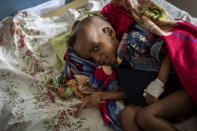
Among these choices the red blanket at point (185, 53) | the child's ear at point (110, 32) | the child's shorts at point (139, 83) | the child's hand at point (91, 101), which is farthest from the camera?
the child's ear at point (110, 32)

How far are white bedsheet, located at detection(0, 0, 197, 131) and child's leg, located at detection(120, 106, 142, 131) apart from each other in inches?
4.5

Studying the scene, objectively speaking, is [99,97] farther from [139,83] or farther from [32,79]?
[32,79]

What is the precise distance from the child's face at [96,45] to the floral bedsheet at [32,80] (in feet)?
0.96

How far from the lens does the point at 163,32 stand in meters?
0.99

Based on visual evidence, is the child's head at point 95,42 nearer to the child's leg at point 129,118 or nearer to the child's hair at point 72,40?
the child's hair at point 72,40

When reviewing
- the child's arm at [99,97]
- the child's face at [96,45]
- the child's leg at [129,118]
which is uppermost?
the child's face at [96,45]

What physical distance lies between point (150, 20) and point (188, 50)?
29cm

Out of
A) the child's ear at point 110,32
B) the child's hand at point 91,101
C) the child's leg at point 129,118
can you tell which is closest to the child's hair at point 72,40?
the child's ear at point 110,32

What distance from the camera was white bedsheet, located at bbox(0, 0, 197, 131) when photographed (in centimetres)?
101

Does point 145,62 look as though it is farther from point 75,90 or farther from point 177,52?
point 75,90

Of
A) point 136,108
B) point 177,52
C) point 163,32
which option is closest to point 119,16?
point 163,32

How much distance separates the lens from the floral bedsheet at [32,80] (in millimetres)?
1013

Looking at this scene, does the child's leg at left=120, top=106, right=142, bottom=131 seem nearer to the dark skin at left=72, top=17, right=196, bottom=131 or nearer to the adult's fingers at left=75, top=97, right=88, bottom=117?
the dark skin at left=72, top=17, right=196, bottom=131

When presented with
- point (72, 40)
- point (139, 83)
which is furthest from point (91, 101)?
point (72, 40)
